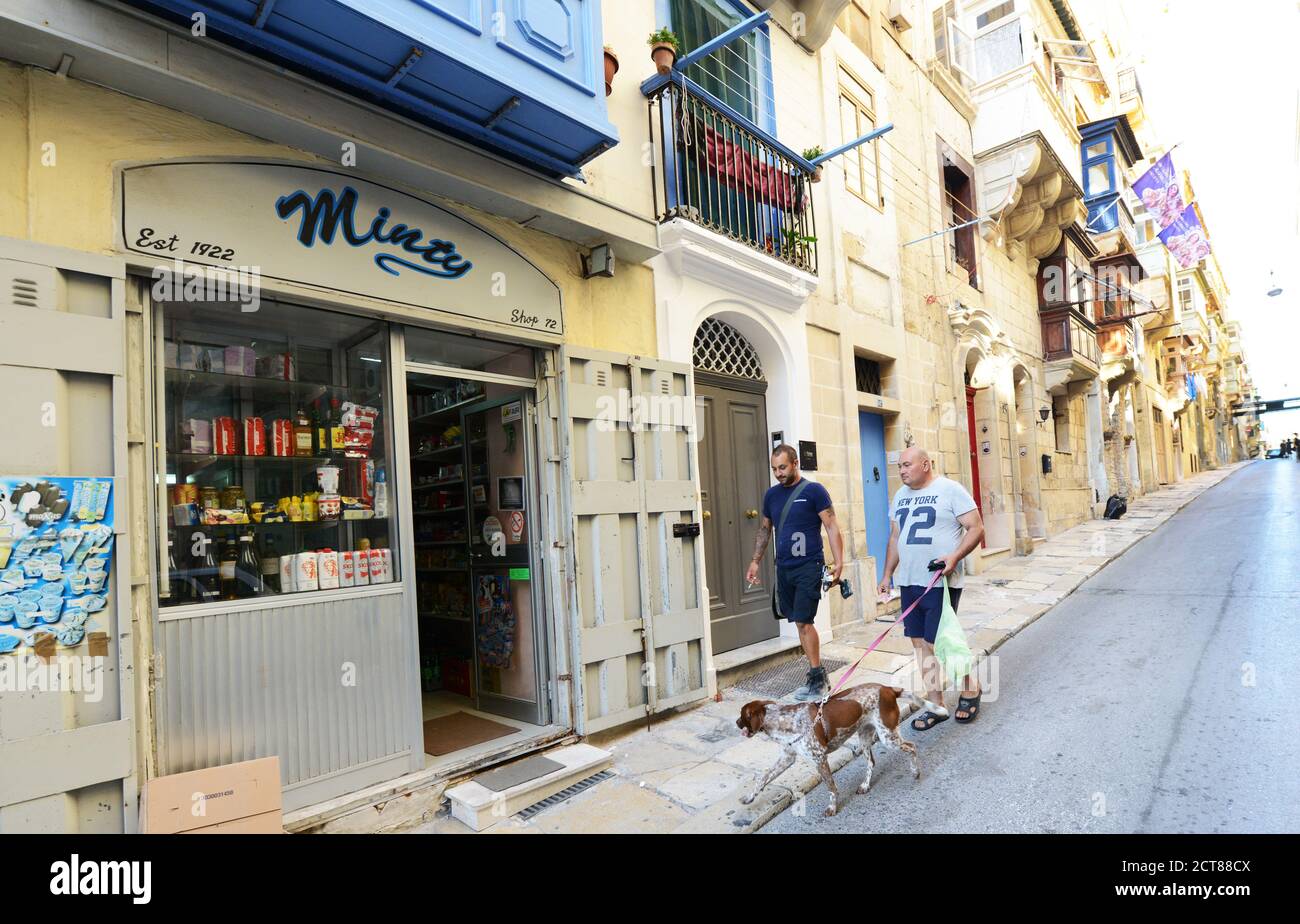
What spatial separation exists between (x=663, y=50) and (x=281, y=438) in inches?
171

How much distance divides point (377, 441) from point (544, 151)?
6.98ft

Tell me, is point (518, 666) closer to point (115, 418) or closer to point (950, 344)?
point (115, 418)

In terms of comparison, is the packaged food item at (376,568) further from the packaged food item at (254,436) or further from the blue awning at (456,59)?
the blue awning at (456,59)

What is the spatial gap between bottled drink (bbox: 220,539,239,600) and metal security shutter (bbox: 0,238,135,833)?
46 centimetres

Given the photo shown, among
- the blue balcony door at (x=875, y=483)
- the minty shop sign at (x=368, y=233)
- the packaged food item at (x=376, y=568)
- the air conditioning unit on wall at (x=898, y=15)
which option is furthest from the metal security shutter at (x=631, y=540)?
the air conditioning unit on wall at (x=898, y=15)

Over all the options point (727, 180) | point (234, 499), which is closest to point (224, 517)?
point (234, 499)

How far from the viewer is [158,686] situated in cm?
330

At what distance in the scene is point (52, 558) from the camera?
9.73 feet

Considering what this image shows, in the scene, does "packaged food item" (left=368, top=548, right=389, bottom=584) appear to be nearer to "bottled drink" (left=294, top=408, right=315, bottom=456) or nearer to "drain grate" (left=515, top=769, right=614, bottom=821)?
"bottled drink" (left=294, top=408, right=315, bottom=456)

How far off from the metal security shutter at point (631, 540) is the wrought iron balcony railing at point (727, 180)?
5.27 ft

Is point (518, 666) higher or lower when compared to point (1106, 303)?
lower

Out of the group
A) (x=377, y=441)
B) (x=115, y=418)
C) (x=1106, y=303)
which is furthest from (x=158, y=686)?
(x=1106, y=303)

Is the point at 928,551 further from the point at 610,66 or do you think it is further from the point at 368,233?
the point at 610,66

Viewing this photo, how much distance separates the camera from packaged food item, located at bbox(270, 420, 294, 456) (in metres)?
4.15
